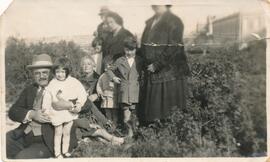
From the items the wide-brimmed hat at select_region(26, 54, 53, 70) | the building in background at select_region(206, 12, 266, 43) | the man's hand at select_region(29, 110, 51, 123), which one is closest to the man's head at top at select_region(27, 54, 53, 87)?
the wide-brimmed hat at select_region(26, 54, 53, 70)

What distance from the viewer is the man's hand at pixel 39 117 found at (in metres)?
4.54

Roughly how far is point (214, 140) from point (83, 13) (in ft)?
3.55

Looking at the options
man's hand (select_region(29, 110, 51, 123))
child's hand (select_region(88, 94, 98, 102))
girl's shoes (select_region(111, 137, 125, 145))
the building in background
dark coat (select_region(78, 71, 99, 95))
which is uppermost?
the building in background

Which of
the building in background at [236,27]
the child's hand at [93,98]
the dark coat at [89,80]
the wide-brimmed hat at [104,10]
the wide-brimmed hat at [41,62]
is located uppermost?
the wide-brimmed hat at [104,10]

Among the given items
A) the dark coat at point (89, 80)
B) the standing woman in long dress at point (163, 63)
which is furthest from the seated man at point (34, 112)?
the standing woman in long dress at point (163, 63)

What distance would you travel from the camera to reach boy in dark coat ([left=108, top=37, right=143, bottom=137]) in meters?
4.54

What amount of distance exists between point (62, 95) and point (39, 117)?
7.4 inches

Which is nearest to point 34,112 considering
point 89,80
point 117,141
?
point 89,80

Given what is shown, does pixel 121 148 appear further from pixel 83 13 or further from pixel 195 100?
pixel 83 13

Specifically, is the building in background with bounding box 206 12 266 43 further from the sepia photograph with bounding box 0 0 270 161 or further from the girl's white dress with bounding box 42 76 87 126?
the girl's white dress with bounding box 42 76 87 126

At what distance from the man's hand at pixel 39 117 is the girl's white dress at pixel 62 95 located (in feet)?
0.08

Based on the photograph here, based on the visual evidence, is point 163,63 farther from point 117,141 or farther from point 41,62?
point 41,62

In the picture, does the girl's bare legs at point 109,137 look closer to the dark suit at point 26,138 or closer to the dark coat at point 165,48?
the dark suit at point 26,138

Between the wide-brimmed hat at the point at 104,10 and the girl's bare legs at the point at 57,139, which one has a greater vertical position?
the wide-brimmed hat at the point at 104,10
